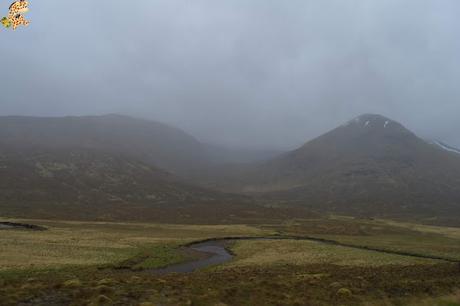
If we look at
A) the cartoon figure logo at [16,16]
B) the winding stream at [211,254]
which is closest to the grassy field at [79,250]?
the winding stream at [211,254]

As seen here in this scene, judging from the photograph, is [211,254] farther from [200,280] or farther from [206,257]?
[200,280]

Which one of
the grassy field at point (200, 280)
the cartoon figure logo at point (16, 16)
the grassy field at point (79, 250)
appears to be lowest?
the grassy field at point (200, 280)

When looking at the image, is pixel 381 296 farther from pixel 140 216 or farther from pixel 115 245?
pixel 140 216

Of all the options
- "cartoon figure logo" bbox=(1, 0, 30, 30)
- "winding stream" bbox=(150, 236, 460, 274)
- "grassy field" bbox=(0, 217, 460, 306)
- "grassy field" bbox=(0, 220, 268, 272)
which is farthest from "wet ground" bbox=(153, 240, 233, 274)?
"cartoon figure logo" bbox=(1, 0, 30, 30)

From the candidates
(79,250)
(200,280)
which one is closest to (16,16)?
(200,280)

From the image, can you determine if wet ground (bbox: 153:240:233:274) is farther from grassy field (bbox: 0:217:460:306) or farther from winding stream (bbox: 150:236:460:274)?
grassy field (bbox: 0:217:460:306)

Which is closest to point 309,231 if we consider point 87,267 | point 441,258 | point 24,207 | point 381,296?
point 441,258

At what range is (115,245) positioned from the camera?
223ft

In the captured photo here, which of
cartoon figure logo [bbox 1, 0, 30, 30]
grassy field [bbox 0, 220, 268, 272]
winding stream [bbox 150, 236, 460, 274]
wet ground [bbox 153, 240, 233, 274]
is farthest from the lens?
winding stream [bbox 150, 236, 460, 274]

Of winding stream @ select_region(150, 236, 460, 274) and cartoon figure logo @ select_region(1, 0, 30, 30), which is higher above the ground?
cartoon figure logo @ select_region(1, 0, 30, 30)

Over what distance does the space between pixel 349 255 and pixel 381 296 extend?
34434mm

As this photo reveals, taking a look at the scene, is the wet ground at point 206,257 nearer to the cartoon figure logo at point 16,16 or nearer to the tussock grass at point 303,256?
the tussock grass at point 303,256

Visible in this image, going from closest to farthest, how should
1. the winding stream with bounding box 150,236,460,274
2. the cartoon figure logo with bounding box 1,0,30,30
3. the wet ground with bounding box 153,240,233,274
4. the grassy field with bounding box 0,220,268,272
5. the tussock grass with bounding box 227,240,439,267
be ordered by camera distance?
the cartoon figure logo with bounding box 1,0,30,30 → the grassy field with bounding box 0,220,268,272 → the wet ground with bounding box 153,240,233,274 → the winding stream with bounding box 150,236,460,274 → the tussock grass with bounding box 227,240,439,267

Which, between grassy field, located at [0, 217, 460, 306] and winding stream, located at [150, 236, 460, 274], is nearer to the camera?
grassy field, located at [0, 217, 460, 306]
